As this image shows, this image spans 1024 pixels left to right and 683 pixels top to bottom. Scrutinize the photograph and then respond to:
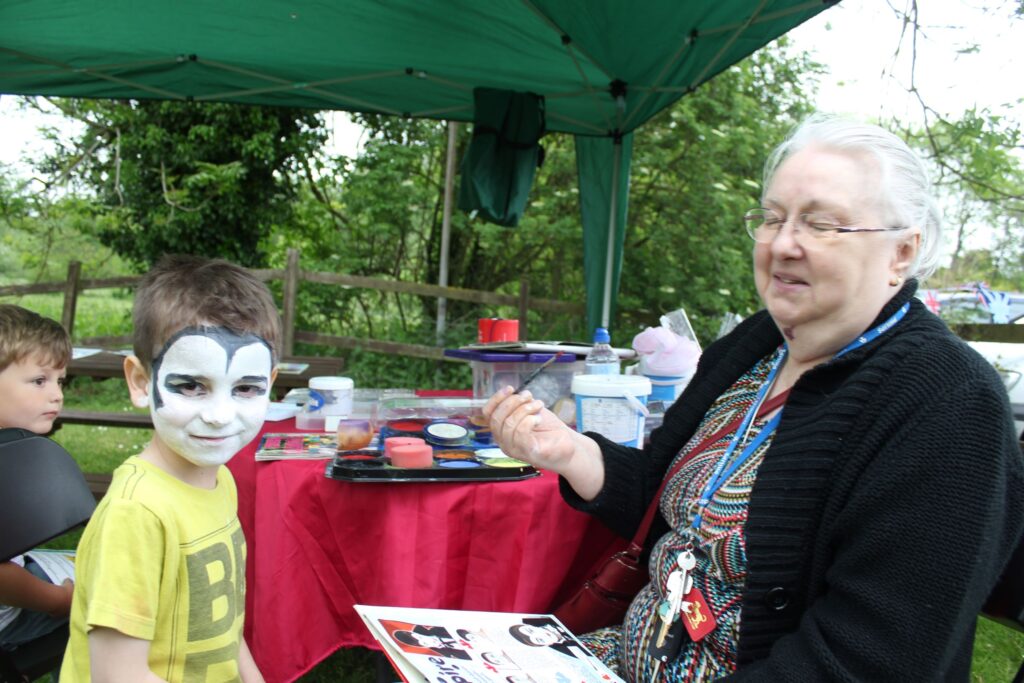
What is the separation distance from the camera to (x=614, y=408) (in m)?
1.77

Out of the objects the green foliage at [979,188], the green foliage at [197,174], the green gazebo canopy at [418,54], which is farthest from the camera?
the green foliage at [197,174]

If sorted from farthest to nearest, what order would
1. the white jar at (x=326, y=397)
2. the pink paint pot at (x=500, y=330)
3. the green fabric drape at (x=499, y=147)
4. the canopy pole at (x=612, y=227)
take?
the canopy pole at (x=612, y=227) → the green fabric drape at (x=499, y=147) → the pink paint pot at (x=500, y=330) → the white jar at (x=326, y=397)

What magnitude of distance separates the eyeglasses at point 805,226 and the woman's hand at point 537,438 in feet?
1.68

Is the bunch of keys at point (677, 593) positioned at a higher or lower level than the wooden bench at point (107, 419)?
higher

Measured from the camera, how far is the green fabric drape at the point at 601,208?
4820mm

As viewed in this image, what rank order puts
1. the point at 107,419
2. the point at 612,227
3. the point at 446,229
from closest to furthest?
1. the point at 107,419
2. the point at 612,227
3. the point at 446,229

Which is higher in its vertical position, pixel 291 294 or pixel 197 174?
pixel 197 174

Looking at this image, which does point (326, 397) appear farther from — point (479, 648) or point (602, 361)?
point (479, 648)

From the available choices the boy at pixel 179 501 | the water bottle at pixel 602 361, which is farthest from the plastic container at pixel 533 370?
the boy at pixel 179 501

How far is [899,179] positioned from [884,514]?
53 cm

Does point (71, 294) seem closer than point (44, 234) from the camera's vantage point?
Yes

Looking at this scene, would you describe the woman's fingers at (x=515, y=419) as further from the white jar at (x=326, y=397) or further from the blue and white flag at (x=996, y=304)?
the blue and white flag at (x=996, y=304)

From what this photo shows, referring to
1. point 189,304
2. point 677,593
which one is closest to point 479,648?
point 677,593

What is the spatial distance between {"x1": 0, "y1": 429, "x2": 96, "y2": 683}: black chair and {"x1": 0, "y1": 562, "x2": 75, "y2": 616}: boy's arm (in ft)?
0.31
